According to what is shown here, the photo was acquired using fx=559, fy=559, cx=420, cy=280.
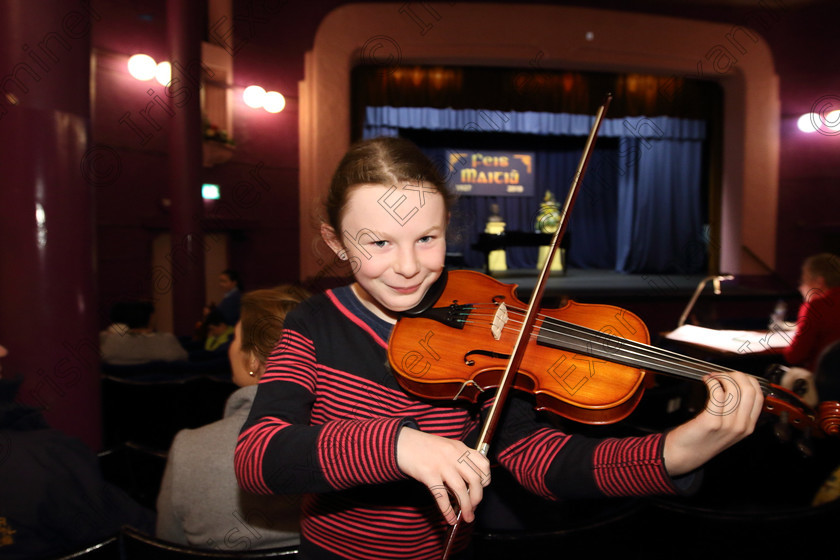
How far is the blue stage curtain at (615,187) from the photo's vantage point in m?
9.28

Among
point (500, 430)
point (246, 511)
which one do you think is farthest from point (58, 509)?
point (500, 430)

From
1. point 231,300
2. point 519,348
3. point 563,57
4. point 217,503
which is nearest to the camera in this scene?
point 519,348

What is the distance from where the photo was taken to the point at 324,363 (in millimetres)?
877

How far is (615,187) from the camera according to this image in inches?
443

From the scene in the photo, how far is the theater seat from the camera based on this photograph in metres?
0.99

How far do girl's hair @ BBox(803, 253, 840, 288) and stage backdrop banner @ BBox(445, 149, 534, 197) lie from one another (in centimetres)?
773

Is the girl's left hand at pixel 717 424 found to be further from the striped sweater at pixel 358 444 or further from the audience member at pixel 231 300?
the audience member at pixel 231 300

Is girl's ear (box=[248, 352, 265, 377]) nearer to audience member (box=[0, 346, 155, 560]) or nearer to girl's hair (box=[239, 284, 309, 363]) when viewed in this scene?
girl's hair (box=[239, 284, 309, 363])

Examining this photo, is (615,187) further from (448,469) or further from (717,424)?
(448,469)

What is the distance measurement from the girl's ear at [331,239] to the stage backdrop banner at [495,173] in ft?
31.0

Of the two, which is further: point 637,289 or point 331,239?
point 637,289

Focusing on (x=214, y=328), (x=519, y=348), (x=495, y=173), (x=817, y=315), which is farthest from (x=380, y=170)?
(x=495, y=173)

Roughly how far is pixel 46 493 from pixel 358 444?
108cm

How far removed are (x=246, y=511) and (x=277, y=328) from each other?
1.38 ft
